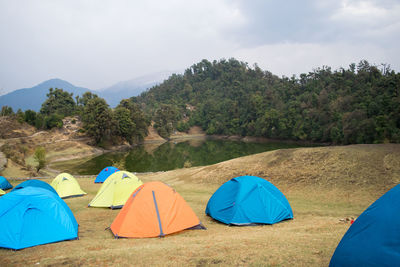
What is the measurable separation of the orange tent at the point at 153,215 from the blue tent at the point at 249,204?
165cm

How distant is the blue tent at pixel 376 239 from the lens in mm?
4250

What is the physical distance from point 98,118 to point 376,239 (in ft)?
232

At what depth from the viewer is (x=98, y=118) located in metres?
69.2

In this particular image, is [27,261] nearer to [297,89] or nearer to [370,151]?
[370,151]

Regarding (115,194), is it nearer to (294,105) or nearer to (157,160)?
(157,160)

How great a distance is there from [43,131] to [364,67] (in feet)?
293

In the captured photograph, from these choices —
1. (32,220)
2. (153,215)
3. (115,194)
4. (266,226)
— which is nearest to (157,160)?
(115,194)

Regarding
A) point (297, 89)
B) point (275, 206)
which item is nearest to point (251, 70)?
point (297, 89)

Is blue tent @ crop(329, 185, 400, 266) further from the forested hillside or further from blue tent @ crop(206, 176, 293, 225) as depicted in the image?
the forested hillside

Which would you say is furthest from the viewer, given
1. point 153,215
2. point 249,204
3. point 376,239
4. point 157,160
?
point 157,160

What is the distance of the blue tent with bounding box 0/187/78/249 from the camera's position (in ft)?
25.4

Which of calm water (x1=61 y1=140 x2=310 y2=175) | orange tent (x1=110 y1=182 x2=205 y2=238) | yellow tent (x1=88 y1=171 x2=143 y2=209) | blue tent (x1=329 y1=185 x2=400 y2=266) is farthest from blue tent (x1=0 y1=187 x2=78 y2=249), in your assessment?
calm water (x1=61 y1=140 x2=310 y2=175)

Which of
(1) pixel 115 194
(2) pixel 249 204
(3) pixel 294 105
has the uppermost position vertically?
(3) pixel 294 105

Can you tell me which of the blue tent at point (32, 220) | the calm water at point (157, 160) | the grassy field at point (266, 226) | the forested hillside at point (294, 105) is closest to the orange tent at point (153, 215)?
the grassy field at point (266, 226)
